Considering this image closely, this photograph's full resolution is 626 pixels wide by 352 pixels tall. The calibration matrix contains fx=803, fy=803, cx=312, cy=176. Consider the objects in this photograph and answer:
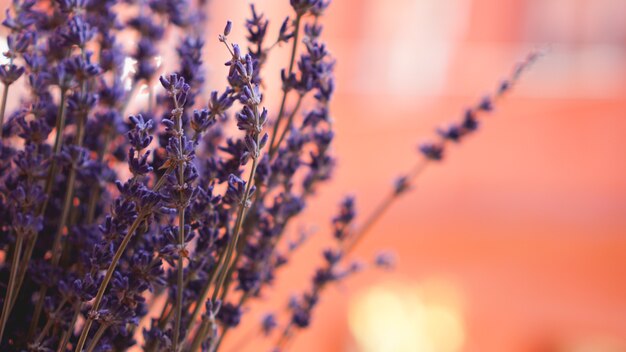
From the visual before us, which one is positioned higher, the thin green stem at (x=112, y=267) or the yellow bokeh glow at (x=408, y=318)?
the thin green stem at (x=112, y=267)

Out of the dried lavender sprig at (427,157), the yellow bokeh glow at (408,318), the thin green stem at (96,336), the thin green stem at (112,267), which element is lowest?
the yellow bokeh glow at (408,318)

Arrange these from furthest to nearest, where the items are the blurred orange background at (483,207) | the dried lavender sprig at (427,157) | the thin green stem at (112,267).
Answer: the blurred orange background at (483,207), the dried lavender sprig at (427,157), the thin green stem at (112,267)

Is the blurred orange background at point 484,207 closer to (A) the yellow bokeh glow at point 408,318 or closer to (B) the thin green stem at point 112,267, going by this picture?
(A) the yellow bokeh glow at point 408,318

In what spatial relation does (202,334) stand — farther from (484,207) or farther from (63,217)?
(484,207)

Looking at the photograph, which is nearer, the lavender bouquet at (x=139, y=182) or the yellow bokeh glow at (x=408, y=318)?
the lavender bouquet at (x=139, y=182)

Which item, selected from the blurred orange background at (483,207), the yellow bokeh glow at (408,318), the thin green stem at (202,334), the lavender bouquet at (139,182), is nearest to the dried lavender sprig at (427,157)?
the lavender bouquet at (139,182)

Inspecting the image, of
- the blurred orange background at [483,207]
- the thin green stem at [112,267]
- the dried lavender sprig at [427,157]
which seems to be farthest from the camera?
the blurred orange background at [483,207]

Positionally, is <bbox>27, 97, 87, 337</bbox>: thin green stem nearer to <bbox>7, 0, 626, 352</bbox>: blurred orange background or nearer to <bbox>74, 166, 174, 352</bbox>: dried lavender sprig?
<bbox>74, 166, 174, 352</bbox>: dried lavender sprig

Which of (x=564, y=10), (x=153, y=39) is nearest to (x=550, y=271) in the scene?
(x=564, y=10)

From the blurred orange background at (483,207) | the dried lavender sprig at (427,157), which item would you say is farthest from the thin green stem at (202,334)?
the blurred orange background at (483,207)
